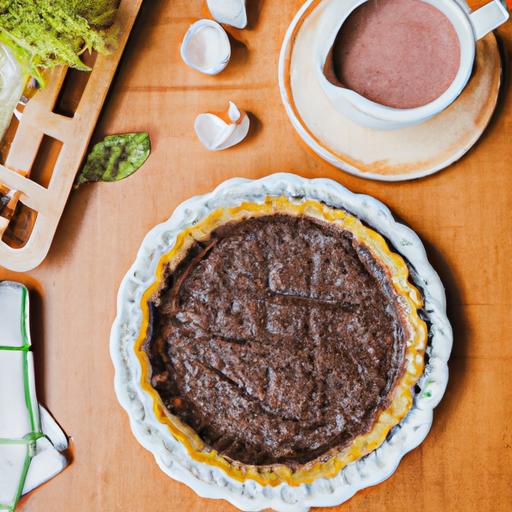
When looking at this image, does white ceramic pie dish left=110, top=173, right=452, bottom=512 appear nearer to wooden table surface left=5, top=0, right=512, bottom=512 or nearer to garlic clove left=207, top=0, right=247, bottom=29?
wooden table surface left=5, top=0, right=512, bottom=512

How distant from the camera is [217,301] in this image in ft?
5.29

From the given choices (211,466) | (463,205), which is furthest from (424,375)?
(211,466)

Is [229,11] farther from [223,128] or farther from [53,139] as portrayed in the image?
[53,139]

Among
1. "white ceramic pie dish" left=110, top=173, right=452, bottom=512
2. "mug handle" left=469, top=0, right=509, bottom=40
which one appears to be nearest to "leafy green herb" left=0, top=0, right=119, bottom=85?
"white ceramic pie dish" left=110, top=173, right=452, bottom=512

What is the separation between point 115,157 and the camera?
1.72 meters

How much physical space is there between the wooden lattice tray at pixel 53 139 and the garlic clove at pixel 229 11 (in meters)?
0.19

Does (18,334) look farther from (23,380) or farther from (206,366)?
(206,366)

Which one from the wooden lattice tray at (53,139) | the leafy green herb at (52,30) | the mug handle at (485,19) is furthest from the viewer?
the wooden lattice tray at (53,139)

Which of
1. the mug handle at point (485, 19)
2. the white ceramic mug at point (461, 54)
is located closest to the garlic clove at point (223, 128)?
the white ceramic mug at point (461, 54)

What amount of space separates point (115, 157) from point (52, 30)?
0.34 m

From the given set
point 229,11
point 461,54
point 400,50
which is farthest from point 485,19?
point 229,11

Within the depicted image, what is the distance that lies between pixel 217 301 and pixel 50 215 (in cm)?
49

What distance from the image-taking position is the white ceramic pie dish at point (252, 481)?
159 cm

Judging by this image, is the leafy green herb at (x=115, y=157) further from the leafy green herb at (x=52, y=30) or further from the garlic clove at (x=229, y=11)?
the garlic clove at (x=229, y=11)
